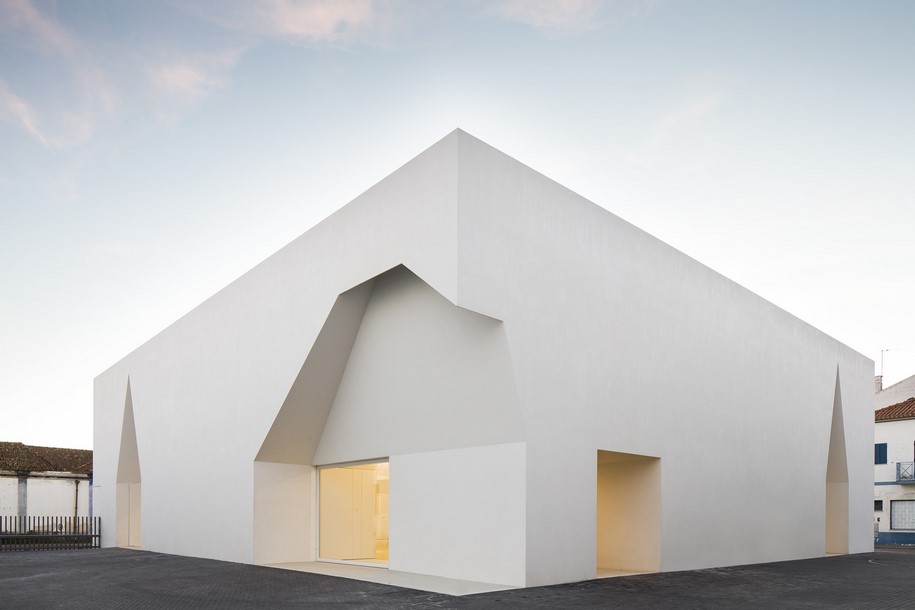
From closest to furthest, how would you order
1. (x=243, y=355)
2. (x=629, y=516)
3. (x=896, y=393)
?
(x=629, y=516)
(x=243, y=355)
(x=896, y=393)

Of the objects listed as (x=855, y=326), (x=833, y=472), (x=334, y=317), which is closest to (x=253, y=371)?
(x=334, y=317)

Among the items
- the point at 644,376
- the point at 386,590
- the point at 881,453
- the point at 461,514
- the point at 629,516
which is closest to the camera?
the point at 386,590

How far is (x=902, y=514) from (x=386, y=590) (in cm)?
2742

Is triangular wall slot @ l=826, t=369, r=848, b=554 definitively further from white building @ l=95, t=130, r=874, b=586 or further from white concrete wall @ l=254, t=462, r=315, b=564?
white concrete wall @ l=254, t=462, r=315, b=564

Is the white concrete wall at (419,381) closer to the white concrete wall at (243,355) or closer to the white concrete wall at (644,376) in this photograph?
the white concrete wall at (644,376)

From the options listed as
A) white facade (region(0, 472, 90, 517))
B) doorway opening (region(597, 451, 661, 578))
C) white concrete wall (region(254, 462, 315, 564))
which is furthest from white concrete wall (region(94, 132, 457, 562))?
white facade (region(0, 472, 90, 517))

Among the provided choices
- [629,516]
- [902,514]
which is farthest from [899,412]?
[629,516]

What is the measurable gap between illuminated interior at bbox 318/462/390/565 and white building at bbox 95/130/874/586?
5 centimetres

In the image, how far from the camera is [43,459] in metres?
33.1

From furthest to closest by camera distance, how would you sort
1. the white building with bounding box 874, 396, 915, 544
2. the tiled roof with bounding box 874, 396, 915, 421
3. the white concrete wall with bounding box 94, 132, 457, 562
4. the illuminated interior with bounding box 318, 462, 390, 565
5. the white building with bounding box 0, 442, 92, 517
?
the white building with bounding box 0, 442, 92, 517 → the tiled roof with bounding box 874, 396, 915, 421 → the white building with bounding box 874, 396, 915, 544 → the illuminated interior with bounding box 318, 462, 390, 565 → the white concrete wall with bounding box 94, 132, 457, 562

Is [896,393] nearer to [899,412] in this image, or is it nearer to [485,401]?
[899,412]

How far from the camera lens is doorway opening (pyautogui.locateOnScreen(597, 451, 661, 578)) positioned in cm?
1386

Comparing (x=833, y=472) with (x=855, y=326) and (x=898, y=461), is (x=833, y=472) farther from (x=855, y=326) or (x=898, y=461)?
(x=898, y=461)

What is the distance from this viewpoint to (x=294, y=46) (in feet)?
43.6
